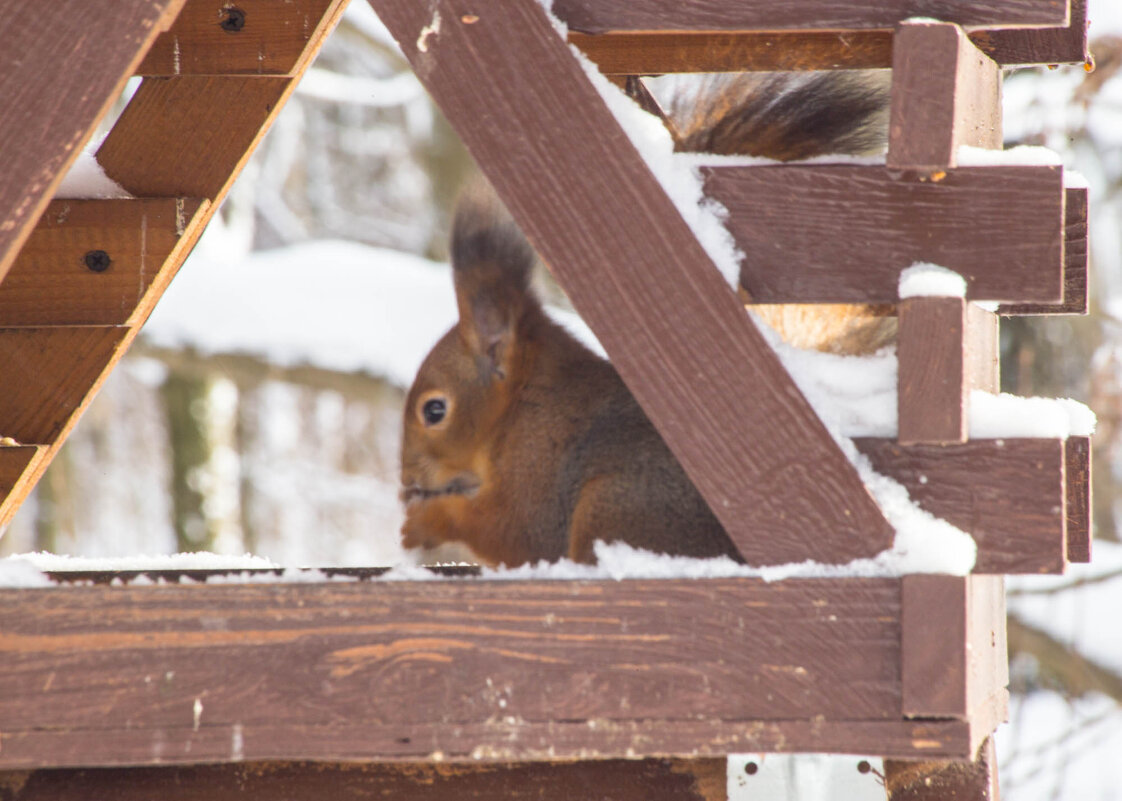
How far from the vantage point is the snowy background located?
4102 millimetres

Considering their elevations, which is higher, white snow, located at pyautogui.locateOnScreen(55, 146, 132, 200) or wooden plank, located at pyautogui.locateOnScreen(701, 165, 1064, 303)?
white snow, located at pyautogui.locateOnScreen(55, 146, 132, 200)

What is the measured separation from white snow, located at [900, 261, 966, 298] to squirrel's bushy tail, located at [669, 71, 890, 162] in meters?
0.50

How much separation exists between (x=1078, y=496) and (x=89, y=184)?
1312 millimetres

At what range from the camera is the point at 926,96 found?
3.61 ft

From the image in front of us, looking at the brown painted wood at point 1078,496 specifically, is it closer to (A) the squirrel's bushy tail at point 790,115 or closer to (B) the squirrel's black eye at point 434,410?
(A) the squirrel's bushy tail at point 790,115

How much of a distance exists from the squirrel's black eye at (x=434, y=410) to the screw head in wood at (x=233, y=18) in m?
0.60

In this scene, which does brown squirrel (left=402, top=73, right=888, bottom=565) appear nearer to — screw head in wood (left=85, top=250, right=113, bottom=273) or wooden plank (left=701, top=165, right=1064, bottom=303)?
wooden plank (left=701, top=165, right=1064, bottom=303)

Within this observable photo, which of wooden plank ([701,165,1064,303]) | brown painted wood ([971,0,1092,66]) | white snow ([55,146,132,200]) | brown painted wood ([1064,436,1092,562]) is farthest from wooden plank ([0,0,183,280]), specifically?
brown painted wood ([1064,436,1092,562])

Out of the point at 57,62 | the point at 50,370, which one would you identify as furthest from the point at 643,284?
the point at 50,370

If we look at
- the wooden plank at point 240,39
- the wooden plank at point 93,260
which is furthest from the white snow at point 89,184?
the wooden plank at point 240,39

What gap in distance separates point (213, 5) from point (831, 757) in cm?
122

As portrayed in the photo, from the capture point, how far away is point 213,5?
1724mm

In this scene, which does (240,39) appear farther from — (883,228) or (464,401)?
(883,228)

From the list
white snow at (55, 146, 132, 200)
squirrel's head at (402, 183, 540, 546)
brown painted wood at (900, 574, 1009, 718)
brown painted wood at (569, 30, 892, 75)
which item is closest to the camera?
brown painted wood at (900, 574, 1009, 718)
